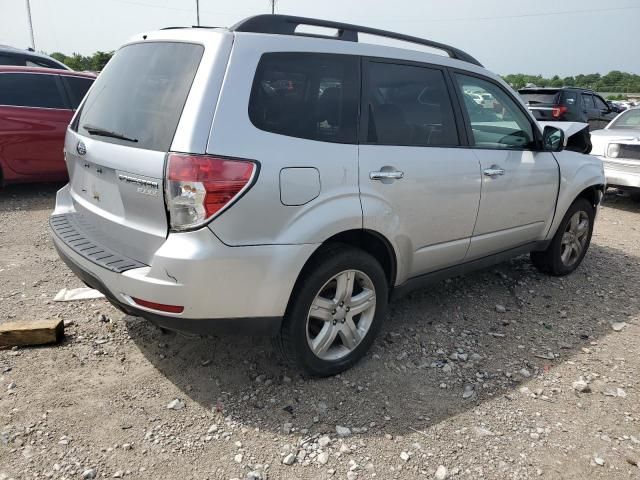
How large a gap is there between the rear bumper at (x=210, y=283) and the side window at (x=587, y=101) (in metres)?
12.7

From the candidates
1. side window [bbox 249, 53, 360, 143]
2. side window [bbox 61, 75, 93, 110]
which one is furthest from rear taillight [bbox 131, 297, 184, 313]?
side window [bbox 61, 75, 93, 110]

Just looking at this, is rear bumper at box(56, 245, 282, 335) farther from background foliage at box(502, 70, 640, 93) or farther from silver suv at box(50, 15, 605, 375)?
background foliage at box(502, 70, 640, 93)

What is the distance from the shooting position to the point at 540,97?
12.6 m

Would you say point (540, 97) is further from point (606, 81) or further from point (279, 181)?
point (606, 81)

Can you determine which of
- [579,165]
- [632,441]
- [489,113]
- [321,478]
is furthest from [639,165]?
[321,478]

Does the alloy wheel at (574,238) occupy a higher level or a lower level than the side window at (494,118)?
lower

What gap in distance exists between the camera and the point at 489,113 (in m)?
3.86

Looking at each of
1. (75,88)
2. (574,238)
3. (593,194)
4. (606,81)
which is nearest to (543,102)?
(593,194)

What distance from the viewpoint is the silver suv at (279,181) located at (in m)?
2.40

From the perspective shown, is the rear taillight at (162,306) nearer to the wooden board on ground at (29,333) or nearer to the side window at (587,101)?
the wooden board on ground at (29,333)

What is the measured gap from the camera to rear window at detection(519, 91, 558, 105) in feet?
40.6

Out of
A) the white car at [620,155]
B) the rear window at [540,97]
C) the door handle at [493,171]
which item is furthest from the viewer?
the rear window at [540,97]

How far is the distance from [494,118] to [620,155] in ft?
16.0

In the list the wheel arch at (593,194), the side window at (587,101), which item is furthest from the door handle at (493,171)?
the side window at (587,101)
